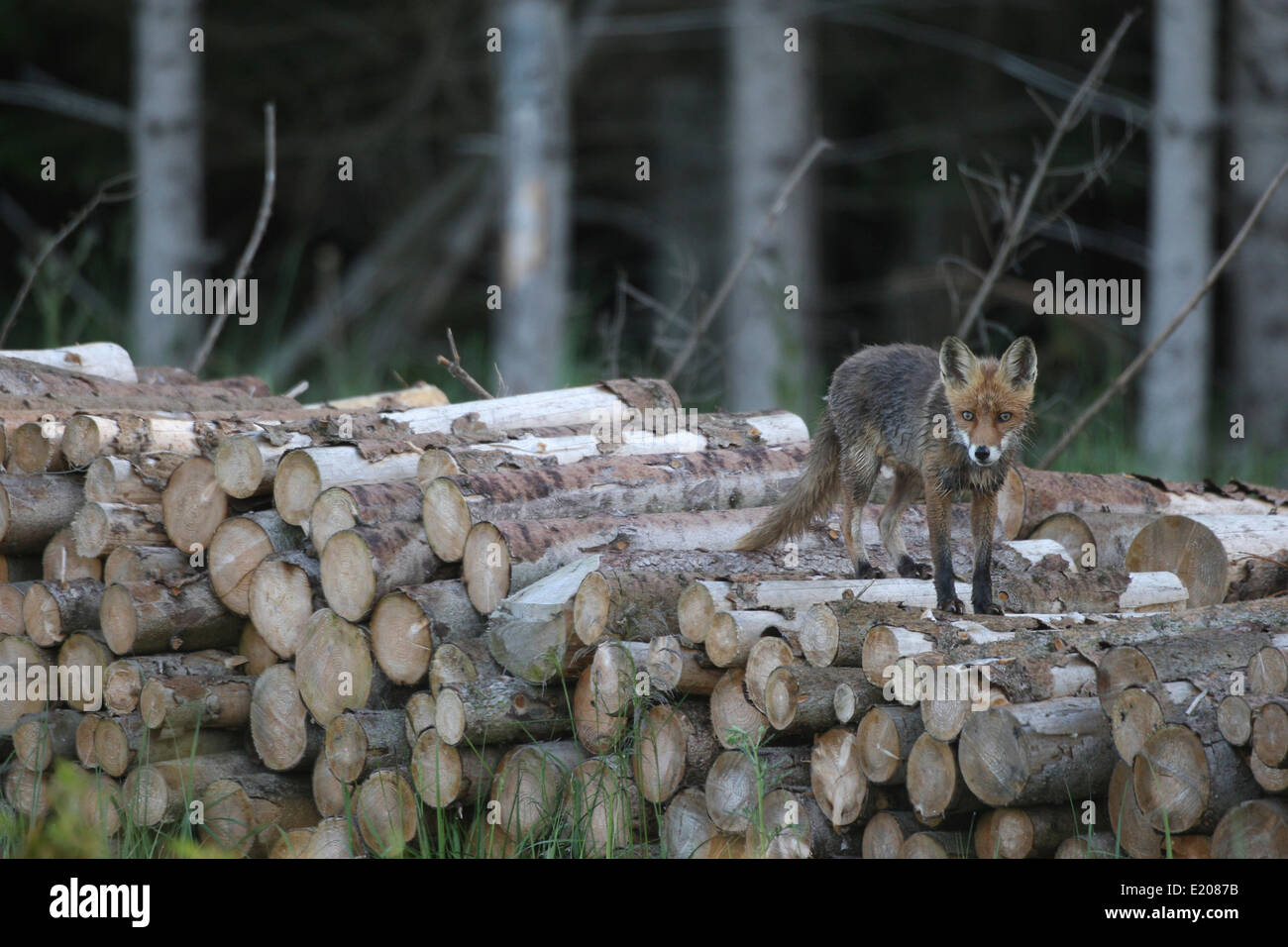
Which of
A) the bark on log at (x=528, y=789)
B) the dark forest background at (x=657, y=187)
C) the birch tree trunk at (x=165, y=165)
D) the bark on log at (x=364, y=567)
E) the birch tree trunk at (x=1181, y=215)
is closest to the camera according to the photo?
the bark on log at (x=528, y=789)

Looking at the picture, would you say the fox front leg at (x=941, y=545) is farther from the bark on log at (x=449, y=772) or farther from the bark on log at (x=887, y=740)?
the bark on log at (x=449, y=772)

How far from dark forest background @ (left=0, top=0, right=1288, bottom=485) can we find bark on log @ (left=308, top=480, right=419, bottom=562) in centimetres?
364

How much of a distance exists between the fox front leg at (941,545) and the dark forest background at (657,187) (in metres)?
3.20

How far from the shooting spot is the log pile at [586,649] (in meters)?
3.60

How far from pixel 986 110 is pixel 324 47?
7590 mm

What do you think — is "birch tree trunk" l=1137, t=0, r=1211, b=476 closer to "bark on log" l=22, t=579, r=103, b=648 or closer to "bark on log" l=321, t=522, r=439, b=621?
"bark on log" l=321, t=522, r=439, b=621

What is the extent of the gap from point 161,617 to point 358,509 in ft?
2.90

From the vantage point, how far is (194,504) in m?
5.07

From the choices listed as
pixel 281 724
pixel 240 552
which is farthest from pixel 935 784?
pixel 240 552

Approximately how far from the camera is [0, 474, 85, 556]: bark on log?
17.1 feet

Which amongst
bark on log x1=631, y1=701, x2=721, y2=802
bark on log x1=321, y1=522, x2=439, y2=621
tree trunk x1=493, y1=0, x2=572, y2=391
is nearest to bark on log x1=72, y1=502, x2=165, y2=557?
bark on log x1=321, y1=522, x2=439, y2=621

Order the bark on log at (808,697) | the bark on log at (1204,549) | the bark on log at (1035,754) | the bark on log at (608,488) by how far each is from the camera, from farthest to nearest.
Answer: the bark on log at (1204,549) < the bark on log at (608,488) < the bark on log at (808,697) < the bark on log at (1035,754)

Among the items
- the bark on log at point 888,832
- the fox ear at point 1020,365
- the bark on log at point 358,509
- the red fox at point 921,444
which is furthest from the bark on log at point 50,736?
the fox ear at point 1020,365
